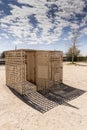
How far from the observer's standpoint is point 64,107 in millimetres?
5781

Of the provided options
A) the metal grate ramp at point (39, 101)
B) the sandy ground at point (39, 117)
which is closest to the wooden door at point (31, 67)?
the metal grate ramp at point (39, 101)

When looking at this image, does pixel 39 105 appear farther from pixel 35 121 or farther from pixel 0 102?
pixel 0 102

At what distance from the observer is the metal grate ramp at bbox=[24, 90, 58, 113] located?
573 cm

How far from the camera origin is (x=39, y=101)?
21.0 feet

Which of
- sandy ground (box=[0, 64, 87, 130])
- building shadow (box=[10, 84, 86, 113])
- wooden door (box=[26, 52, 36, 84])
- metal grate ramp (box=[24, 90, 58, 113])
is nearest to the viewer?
sandy ground (box=[0, 64, 87, 130])

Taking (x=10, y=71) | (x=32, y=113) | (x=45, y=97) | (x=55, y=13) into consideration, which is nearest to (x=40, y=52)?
(x=10, y=71)

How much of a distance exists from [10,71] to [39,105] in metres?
3.20

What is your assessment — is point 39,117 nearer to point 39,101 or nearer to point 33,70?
point 39,101

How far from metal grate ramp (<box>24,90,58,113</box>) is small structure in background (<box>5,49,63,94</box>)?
14.5 inches

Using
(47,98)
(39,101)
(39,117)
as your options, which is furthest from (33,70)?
(39,117)

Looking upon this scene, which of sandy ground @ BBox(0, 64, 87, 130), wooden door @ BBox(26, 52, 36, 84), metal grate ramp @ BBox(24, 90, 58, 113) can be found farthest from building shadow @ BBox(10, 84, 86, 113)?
wooden door @ BBox(26, 52, 36, 84)

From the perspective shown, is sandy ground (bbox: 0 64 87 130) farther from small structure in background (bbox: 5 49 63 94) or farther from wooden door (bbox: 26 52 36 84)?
wooden door (bbox: 26 52 36 84)

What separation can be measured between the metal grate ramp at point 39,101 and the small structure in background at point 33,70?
368 millimetres

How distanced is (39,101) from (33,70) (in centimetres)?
244
